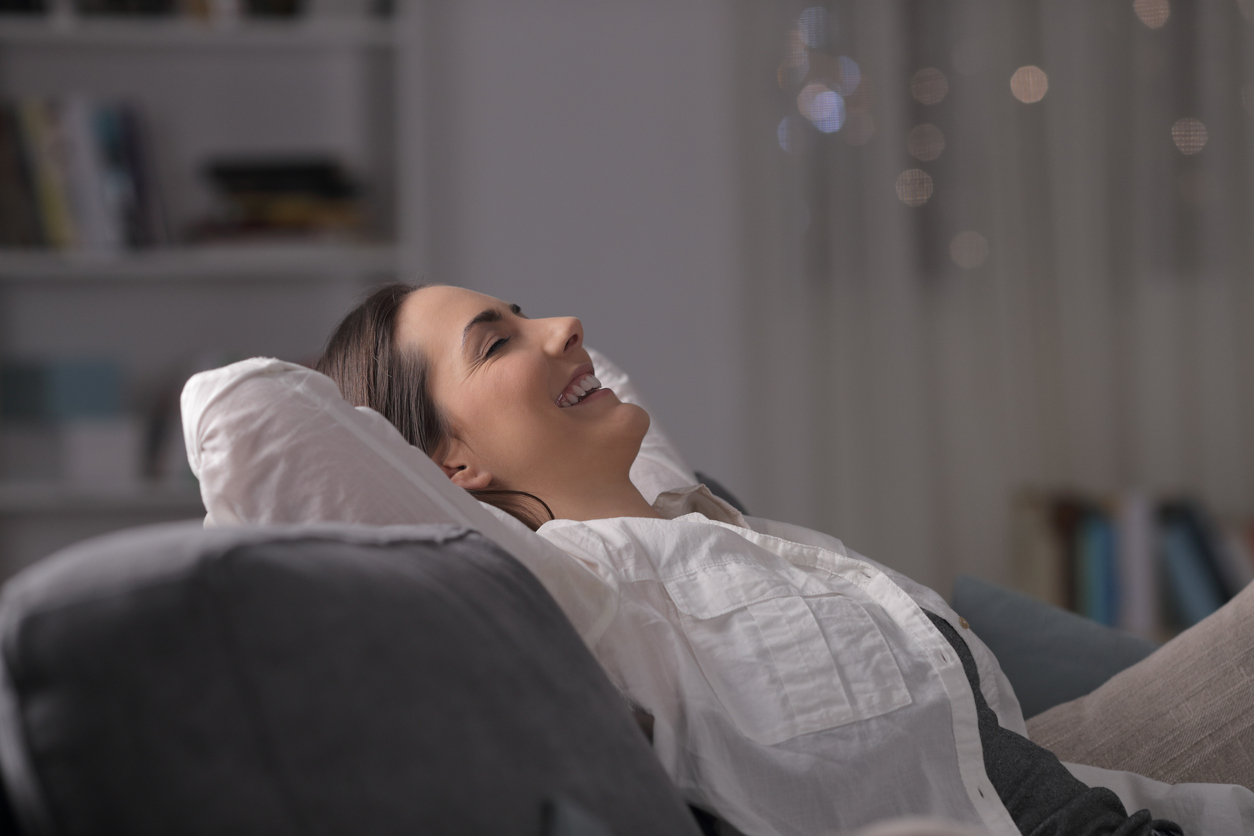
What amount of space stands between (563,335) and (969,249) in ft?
6.50

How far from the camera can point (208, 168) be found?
242 centimetres

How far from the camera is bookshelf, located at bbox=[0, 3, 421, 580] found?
2508 millimetres

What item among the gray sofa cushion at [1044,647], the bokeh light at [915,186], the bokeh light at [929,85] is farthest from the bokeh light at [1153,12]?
the gray sofa cushion at [1044,647]

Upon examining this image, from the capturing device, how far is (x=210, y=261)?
243 cm

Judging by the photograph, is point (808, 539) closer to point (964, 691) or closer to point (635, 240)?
point (964, 691)

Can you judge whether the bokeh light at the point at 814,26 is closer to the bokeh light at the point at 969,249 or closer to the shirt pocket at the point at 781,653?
the bokeh light at the point at 969,249

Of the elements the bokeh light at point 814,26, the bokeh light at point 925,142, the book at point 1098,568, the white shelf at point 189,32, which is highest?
the bokeh light at point 814,26

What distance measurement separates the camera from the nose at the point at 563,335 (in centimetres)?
111

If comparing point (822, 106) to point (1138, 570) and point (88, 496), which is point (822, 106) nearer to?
point (1138, 570)

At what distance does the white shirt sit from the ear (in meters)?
0.18

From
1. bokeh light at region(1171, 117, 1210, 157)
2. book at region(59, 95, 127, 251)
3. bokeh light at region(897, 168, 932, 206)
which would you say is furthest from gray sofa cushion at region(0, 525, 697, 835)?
bokeh light at region(1171, 117, 1210, 157)

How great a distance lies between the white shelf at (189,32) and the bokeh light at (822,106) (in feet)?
3.54

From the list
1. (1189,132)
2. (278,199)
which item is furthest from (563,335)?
(1189,132)

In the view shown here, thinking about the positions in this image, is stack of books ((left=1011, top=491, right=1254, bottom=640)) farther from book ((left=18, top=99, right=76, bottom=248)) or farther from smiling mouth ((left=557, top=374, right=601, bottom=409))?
book ((left=18, top=99, right=76, bottom=248))
